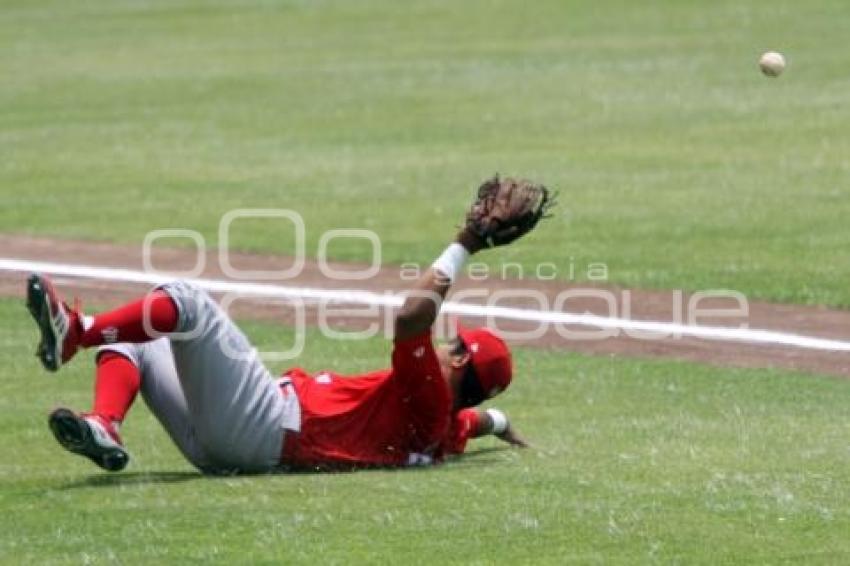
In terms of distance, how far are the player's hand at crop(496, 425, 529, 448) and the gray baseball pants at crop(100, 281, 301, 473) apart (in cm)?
119

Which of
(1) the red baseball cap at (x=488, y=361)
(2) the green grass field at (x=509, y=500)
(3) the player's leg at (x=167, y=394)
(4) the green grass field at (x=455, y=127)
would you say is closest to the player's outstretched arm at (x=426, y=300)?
(1) the red baseball cap at (x=488, y=361)

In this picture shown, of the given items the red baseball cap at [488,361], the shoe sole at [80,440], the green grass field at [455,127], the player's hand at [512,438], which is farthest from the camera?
the green grass field at [455,127]

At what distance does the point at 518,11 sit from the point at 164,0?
8197 mm

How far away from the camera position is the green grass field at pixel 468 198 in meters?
8.28

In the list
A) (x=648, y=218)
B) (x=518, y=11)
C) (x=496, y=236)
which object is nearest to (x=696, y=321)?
(x=648, y=218)

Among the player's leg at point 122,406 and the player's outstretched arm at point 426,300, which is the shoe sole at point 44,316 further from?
the player's outstretched arm at point 426,300

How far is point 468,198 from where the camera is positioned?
803 inches

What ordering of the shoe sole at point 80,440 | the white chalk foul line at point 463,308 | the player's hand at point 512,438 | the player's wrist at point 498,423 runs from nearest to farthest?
the shoe sole at point 80,440
the player's wrist at point 498,423
the player's hand at point 512,438
the white chalk foul line at point 463,308

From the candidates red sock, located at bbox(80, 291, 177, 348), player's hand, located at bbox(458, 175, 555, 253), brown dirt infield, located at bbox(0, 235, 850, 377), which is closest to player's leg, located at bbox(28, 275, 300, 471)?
red sock, located at bbox(80, 291, 177, 348)

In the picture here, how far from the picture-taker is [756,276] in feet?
54.0

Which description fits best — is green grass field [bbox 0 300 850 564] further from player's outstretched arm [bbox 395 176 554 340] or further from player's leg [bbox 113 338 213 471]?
player's outstretched arm [bbox 395 176 554 340]

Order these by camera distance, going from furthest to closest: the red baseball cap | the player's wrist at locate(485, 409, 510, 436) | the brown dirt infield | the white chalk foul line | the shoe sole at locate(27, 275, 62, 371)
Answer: the white chalk foul line
the brown dirt infield
the player's wrist at locate(485, 409, 510, 436)
the red baseball cap
the shoe sole at locate(27, 275, 62, 371)

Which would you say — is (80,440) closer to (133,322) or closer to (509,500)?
(133,322)

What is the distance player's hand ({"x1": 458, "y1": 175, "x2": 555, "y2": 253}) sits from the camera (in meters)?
8.90
